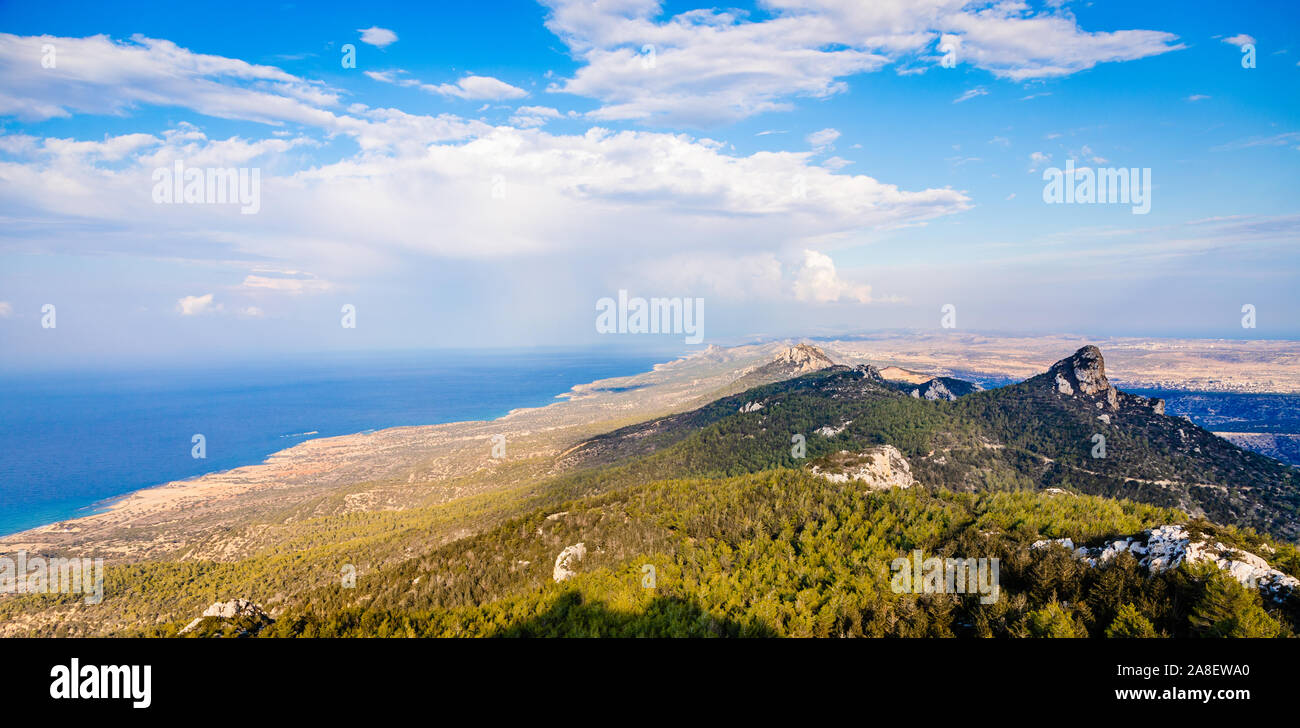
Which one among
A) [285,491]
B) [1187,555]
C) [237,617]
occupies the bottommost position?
[285,491]

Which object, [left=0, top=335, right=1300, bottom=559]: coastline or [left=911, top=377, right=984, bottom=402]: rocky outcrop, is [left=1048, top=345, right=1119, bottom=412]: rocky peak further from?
[left=0, top=335, right=1300, bottom=559]: coastline

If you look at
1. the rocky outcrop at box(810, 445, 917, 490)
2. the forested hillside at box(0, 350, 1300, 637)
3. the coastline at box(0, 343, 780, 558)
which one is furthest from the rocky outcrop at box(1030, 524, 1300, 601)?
the coastline at box(0, 343, 780, 558)

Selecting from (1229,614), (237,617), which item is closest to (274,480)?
(237,617)

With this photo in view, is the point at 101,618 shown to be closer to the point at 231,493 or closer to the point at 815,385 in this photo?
the point at 231,493

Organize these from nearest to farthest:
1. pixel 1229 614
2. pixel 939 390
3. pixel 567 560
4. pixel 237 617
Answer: pixel 1229 614, pixel 237 617, pixel 567 560, pixel 939 390

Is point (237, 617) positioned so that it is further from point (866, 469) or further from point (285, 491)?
point (285, 491)

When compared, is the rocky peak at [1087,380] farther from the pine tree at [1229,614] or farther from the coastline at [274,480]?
the coastline at [274,480]
